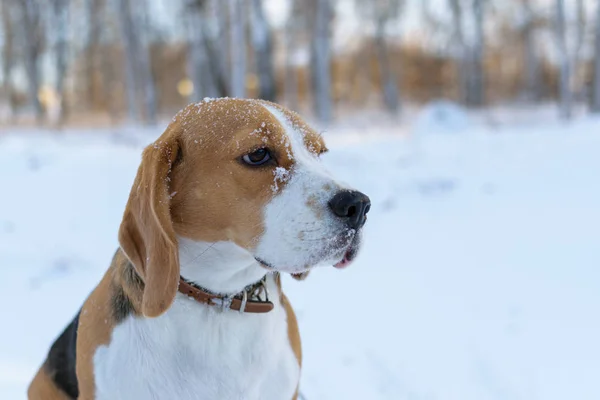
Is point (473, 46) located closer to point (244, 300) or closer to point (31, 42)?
point (31, 42)

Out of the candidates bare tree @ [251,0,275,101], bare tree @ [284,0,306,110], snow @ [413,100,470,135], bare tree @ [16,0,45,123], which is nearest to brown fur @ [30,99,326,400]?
snow @ [413,100,470,135]

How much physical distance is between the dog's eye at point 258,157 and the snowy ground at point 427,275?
216 cm

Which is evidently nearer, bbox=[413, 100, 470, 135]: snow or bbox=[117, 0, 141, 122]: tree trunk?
bbox=[413, 100, 470, 135]: snow

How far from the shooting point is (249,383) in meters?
2.24

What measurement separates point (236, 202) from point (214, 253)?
214 mm

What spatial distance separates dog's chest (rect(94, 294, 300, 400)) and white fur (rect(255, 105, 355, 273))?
1.13ft

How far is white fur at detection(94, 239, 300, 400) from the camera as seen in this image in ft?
7.10

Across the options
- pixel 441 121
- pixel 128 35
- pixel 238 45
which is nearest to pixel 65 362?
pixel 238 45

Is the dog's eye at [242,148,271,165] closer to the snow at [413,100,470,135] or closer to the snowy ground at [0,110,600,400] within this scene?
the snowy ground at [0,110,600,400]

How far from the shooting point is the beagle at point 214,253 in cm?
203

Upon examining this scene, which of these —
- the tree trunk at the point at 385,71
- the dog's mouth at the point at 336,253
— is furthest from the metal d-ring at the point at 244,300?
the tree trunk at the point at 385,71

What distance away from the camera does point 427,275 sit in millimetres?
5359

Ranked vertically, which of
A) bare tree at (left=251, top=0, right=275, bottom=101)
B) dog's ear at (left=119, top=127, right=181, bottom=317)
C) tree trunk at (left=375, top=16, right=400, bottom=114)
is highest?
dog's ear at (left=119, top=127, right=181, bottom=317)

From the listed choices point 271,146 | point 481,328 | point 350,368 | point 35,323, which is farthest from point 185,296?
point 35,323
